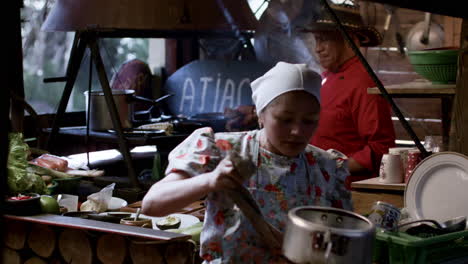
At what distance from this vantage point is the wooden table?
11.2 feet

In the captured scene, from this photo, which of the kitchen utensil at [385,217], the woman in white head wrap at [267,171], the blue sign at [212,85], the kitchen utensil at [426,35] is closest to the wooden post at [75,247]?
the woman in white head wrap at [267,171]

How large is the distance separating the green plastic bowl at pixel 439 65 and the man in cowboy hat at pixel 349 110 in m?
0.34

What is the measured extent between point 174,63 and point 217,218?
5.36 metres

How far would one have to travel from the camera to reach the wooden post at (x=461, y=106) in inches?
123

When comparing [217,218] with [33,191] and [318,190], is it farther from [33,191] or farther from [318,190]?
[33,191]

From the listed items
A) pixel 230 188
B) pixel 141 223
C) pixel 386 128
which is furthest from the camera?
pixel 386 128

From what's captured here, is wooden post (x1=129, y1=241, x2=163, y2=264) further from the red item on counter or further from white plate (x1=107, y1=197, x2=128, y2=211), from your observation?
the red item on counter

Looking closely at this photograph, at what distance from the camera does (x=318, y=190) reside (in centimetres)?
232

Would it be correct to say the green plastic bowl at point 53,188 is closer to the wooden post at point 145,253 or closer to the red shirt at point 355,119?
the wooden post at point 145,253

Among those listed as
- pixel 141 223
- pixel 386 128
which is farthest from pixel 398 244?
pixel 386 128

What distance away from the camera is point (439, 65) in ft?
11.8

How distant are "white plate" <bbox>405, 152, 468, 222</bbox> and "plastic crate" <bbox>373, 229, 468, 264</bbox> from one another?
1.20ft

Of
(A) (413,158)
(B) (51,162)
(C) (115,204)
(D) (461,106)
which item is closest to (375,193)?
(A) (413,158)

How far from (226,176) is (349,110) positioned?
8.07ft
